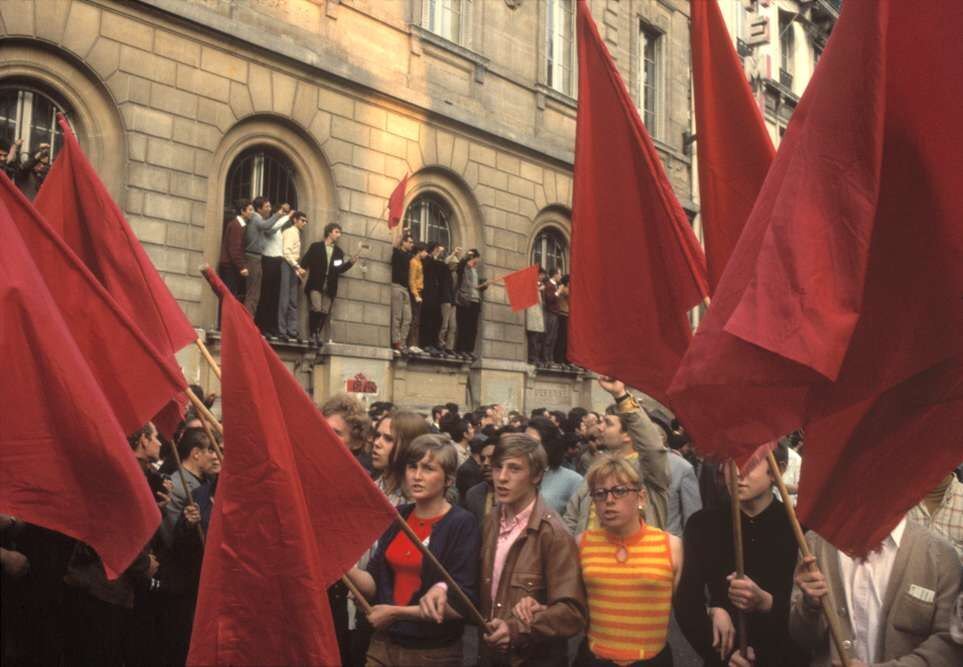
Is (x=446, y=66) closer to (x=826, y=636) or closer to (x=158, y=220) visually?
(x=158, y=220)

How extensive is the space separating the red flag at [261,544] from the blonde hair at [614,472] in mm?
1042

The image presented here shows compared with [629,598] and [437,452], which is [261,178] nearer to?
[437,452]

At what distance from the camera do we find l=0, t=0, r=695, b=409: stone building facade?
11.5m

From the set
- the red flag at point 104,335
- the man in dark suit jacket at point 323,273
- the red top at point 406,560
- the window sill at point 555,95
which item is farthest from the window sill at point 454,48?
the red top at point 406,560

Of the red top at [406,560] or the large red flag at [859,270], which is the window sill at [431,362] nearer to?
the red top at [406,560]

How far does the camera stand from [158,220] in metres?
11.8

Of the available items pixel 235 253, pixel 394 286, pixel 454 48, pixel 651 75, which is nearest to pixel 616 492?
pixel 235 253

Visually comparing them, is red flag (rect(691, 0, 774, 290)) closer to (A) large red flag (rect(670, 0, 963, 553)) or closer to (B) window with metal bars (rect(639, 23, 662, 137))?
(A) large red flag (rect(670, 0, 963, 553))

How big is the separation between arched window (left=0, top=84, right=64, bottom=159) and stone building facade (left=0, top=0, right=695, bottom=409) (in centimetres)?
2

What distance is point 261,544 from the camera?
3.03 meters

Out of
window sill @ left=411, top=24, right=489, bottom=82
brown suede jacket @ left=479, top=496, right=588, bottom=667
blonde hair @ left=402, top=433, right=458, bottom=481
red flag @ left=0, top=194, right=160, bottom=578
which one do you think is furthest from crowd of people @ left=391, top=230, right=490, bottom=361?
red flag @ left=0, top=194, right=160, bottom=578

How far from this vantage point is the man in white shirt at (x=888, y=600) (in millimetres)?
3061

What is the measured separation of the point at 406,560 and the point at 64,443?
147 centimetres

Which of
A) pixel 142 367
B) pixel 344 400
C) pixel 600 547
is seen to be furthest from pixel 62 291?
pixel 600 547
